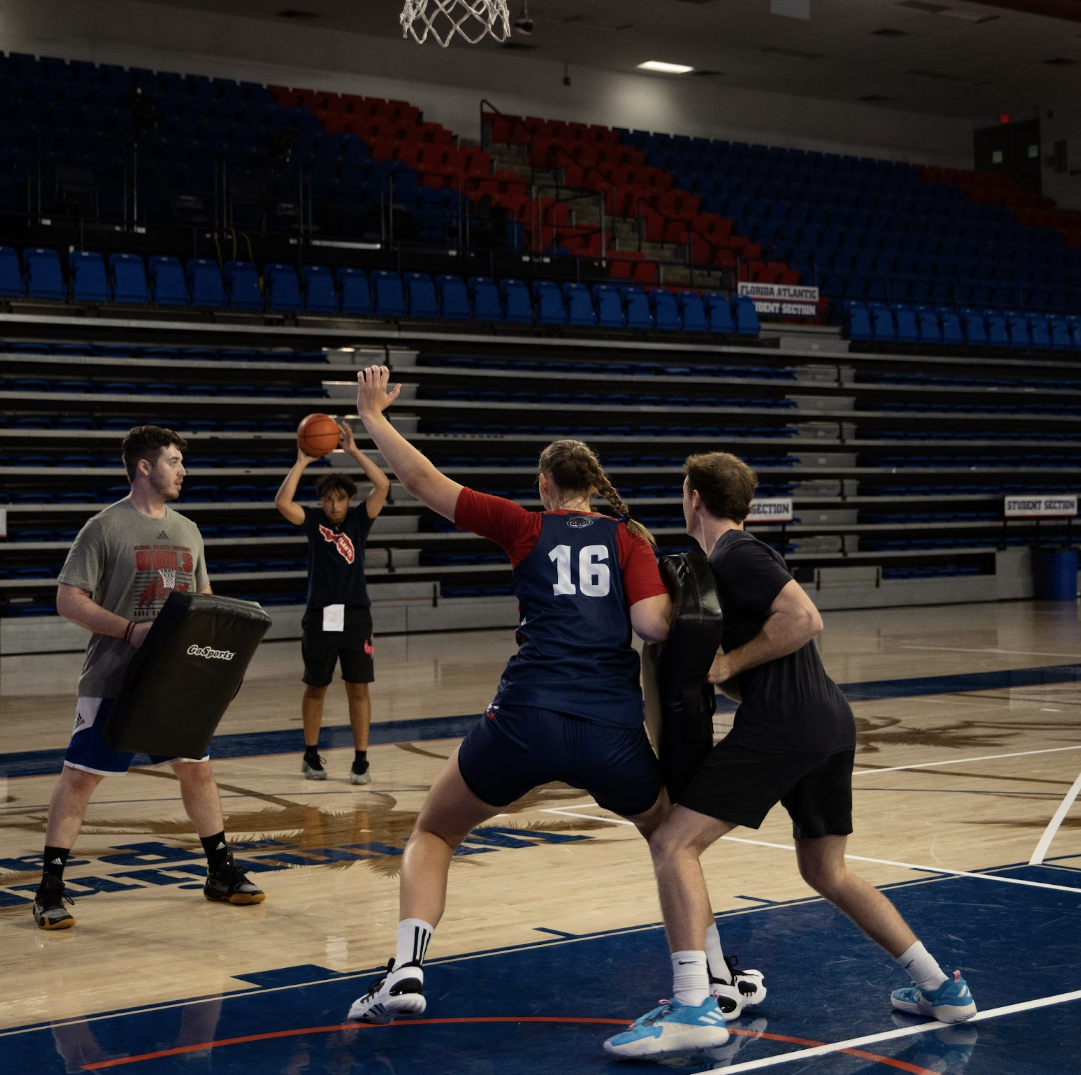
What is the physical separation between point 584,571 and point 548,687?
1.09 ft

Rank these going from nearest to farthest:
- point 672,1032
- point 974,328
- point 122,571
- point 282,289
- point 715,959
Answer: point 672,1032 → point 715,959 → point 122,571 → point 282,289 → point 974,328

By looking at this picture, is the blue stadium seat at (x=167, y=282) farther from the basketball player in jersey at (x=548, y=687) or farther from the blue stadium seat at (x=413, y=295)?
the basketball player in jersey at (x=548, y=687)

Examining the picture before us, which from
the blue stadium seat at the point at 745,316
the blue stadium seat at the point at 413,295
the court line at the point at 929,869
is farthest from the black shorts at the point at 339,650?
the blue stadium seat at the point at 745,316

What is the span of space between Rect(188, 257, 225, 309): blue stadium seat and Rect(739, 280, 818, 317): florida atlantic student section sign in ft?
28.4

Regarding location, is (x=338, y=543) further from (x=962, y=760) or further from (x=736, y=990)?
(x=736, y=990)

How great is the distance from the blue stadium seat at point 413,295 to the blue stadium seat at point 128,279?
3081mm

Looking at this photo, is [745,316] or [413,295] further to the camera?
[745,316]

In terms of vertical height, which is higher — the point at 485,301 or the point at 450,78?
the point at 450,78

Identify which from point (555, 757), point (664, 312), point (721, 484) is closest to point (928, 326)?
point (664, 312)

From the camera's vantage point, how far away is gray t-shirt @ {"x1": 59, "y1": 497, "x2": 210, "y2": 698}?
5.51 m

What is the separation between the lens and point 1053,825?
707 centimetres

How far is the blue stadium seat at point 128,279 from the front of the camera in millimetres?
17812

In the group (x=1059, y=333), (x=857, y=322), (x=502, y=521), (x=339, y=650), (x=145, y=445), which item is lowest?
(x=339, y=650)

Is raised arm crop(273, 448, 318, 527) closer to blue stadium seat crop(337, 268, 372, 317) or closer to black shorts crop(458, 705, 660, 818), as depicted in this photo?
black shorts crop(458, 705, 660, 818)
